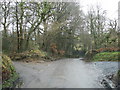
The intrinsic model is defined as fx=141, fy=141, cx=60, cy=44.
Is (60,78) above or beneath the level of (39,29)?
beneath

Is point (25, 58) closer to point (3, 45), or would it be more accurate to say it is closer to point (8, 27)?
point (3, 45)

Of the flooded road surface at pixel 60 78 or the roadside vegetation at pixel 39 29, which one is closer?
the flooded road surface at pixel 60 78

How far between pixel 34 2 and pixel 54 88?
46.8 ft

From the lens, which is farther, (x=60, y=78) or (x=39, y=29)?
(x=39, y=29)

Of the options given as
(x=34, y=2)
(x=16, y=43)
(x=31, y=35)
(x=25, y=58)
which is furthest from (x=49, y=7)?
(x=25, y=58)

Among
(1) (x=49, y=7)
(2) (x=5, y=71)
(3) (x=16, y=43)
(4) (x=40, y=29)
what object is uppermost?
(1) (x=49, y=7)

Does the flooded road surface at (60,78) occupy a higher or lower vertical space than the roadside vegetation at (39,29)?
lower

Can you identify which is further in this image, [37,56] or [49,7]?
[49,7]

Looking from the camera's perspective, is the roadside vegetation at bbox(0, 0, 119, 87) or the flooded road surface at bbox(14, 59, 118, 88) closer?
the flooded road surface at bbox(14, 59, 118, 88)

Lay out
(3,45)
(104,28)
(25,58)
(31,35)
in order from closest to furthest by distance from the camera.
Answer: (25,58) < (3,45) < (31,35) < (104,28)

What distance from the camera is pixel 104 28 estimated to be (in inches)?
997

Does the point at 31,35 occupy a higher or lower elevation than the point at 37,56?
higher

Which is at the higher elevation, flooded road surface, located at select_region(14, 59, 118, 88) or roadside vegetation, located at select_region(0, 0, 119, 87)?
roadside vegetation, located at select_region(0, 0, 119, 87)

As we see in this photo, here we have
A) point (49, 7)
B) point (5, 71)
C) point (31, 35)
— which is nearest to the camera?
point (5, 71)
